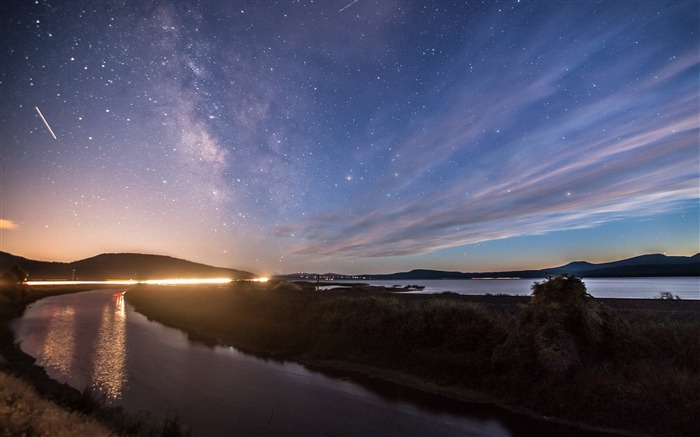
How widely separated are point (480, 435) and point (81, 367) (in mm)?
22076

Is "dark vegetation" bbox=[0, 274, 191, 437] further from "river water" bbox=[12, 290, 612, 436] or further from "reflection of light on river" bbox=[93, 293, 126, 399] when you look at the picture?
"reflection of light on river" bbox=[93, 293, 126, 399]

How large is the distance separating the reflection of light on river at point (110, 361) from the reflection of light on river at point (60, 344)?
61.1 inches

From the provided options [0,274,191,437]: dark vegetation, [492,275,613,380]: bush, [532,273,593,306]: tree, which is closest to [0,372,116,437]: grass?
[0,274,191,437]: dark vegetation

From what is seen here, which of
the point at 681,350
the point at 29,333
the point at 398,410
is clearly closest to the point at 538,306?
the point at 681,350

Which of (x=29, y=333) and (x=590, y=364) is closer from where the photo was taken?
(x=590, y=364)

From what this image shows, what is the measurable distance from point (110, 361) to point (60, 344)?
29.8 feet

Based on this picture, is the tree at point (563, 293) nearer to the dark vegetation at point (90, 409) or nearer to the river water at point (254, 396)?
the river water at point (254, 396)

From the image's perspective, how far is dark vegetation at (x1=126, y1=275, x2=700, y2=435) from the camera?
13.5 m

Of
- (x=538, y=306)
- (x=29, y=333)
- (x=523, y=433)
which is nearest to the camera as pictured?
(x=523, y=433)

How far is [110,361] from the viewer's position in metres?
24.1

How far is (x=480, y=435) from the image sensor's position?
13289 millimetres

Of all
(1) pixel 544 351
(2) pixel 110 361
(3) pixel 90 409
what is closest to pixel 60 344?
(2) pixel 110 361

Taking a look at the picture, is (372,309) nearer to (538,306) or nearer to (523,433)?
(538,306)

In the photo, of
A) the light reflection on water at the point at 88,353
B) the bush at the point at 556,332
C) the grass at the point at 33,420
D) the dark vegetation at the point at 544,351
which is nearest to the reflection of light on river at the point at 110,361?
the light reflection on water at the point at 88,353
